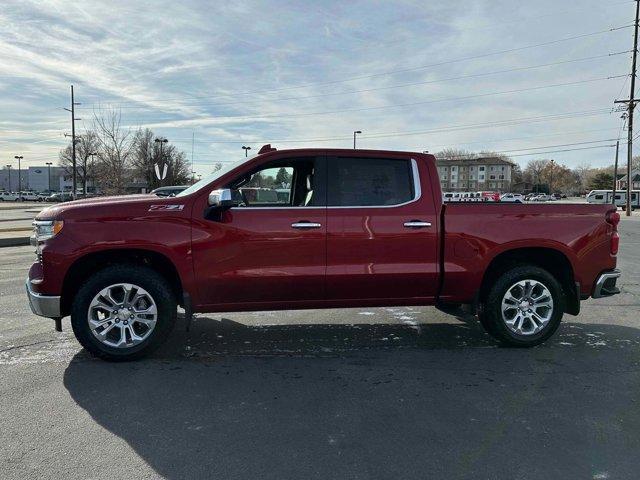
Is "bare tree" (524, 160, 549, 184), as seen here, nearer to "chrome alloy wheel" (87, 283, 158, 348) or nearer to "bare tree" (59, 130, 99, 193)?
"bare tree" (59, 130, 99, 193)

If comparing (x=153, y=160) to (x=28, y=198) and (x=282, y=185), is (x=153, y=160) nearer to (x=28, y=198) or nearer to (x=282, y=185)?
(x=28, y=198)

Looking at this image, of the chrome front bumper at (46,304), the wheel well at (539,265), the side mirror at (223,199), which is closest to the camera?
the side mirror at (223,199)

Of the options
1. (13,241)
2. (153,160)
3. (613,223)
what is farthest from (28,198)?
(613,223)

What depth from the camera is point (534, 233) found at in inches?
211

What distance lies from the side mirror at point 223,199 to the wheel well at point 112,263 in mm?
699

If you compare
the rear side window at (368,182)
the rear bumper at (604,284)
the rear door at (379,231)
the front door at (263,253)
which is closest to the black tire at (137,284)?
the front door at (263,253)

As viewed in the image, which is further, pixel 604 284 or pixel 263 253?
pixel 604 284

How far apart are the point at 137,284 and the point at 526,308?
12.7ft

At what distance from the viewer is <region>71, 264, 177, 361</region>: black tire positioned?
4.68 m

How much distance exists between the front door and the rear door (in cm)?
15

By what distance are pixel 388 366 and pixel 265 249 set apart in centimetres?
157

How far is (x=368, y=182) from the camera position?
5211mm

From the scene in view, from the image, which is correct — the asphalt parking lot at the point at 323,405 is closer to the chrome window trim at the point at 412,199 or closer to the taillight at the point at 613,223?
the taillight at the point at 613,223

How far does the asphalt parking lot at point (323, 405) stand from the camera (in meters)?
3.10
